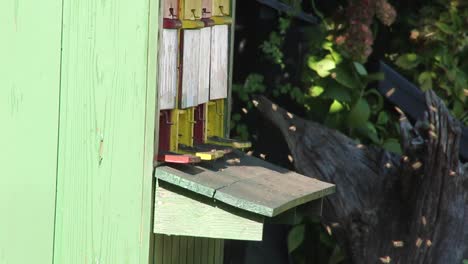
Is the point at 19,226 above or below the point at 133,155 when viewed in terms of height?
below

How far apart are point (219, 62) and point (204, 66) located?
251mm

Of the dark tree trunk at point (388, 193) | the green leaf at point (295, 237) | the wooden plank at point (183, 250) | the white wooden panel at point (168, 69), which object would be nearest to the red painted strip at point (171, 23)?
the white wooden panel at point (168, 69)

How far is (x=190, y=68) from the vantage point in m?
4.22

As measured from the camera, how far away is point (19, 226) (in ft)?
13.4

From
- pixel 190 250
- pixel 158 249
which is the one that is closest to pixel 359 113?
pixel 190 250

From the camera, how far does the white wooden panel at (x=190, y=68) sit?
415 centimetres

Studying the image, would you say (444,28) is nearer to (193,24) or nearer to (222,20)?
(222,20)

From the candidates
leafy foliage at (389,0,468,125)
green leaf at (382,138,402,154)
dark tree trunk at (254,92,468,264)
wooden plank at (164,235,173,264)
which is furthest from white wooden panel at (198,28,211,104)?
leafy foliage at (389,0,468,125)

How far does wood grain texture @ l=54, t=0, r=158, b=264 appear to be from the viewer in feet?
12.7

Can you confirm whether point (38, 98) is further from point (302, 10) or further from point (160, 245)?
point (302, 10)

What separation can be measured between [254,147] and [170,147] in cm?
294

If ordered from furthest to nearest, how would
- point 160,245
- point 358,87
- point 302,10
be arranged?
point 302,10, point 358,87, point 160,245

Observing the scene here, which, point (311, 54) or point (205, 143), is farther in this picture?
point (311, 54)

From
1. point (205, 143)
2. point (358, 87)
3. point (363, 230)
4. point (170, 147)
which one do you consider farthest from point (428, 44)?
point (170, 147)
